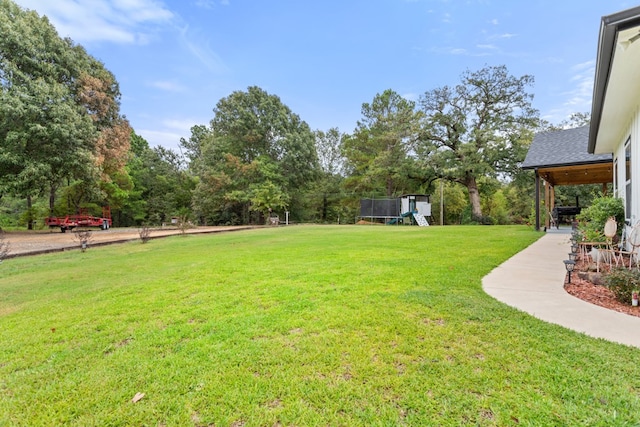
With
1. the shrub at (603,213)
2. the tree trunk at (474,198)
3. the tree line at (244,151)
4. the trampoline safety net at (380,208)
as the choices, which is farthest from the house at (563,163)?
the trampoline safety net at (380,208)

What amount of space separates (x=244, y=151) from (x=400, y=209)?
15004 millimetres

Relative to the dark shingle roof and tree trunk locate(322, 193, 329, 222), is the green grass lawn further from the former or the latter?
tree trunk locate(322, 193, 329, 222)

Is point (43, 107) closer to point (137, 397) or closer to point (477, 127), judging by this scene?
point (137, 397)

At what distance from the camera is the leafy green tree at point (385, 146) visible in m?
22.9

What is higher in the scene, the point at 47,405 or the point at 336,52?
the point at 336,52

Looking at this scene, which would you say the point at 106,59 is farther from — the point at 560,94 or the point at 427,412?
the point at 560,94

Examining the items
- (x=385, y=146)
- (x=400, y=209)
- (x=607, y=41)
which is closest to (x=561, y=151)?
(x=607, y=41)

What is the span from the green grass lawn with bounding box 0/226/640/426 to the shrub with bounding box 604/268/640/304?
1416mm

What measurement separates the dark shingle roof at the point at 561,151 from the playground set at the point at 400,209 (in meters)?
9.14

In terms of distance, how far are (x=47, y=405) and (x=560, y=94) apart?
2469 cm

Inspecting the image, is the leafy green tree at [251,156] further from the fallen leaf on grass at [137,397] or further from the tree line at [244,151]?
the fallen leaf on grass at [137,397]

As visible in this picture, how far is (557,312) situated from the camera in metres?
3.16

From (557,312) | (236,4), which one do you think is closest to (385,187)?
(236,4)

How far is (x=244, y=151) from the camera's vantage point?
28094mm
